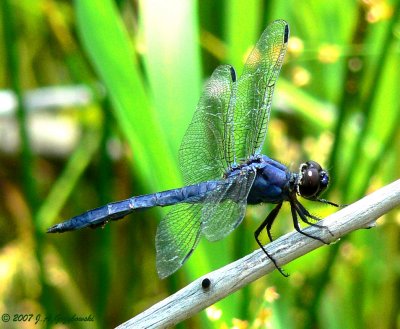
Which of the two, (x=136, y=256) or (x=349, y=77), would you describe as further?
(x=136, y=256)

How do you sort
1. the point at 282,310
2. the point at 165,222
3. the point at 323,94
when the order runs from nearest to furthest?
the point at 165,222
the point at 282,310
the point at 323,94

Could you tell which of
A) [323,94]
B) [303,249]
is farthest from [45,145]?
[303,249]

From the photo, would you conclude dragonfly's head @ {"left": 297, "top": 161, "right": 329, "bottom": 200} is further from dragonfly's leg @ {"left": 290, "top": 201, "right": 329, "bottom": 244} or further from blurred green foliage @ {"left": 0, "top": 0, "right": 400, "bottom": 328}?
blurred green foliage @ {"left": 0, "top": 0, "right": 400, "bottom": 328}

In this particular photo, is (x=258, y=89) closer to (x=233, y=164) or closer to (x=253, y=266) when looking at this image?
(x=233, y=164)

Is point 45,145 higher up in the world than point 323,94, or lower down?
lower down

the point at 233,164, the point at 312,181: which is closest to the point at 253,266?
the point at 312,181

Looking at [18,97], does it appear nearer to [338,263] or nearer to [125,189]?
[125,189]

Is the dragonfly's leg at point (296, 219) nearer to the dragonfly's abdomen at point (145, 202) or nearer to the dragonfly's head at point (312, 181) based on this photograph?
the dragonfly's head at point (312, 181)
